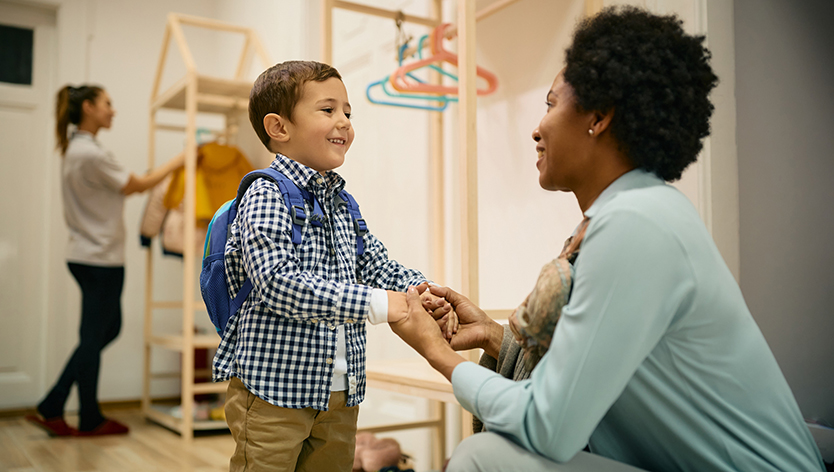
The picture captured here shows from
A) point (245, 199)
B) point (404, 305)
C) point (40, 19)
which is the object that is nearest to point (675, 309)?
point (404, 305)

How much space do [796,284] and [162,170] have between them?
106 inches

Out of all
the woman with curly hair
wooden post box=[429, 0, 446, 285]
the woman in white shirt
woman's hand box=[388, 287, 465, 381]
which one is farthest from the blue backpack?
the woman in white shirt

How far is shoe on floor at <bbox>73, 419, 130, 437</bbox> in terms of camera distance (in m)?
2.98

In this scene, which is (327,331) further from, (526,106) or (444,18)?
(444,18)

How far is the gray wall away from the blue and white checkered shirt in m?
1.10

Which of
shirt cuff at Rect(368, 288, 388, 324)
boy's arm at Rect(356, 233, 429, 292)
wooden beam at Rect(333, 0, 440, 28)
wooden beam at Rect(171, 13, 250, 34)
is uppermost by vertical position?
wooden beam at Rect(171, 13, 250, 34)

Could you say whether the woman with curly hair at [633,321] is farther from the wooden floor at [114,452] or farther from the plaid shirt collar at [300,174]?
the wooden floor at [114,452]

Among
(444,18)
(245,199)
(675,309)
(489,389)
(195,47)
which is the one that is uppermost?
(195,47)

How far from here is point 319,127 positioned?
1156 mm

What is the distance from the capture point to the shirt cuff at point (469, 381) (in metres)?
0.83

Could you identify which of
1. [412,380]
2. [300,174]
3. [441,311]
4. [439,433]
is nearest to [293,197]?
[300,174]

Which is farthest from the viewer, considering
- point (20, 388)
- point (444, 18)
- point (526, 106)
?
point (20, 388)

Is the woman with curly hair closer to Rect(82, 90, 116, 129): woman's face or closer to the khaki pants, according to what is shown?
the khaki pants

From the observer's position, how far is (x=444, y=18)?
2.46m
